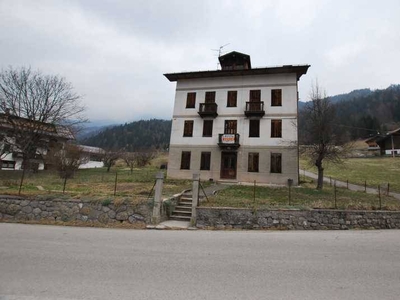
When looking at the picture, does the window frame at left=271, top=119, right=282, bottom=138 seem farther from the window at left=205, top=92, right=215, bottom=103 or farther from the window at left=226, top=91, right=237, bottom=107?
the window at left=205, top=92, right=215, bottom=103

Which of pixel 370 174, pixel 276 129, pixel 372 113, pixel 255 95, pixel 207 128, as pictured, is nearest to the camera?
pixel 276 129

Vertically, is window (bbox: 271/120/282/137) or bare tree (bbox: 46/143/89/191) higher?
window (bbox: 271/120/282/137)

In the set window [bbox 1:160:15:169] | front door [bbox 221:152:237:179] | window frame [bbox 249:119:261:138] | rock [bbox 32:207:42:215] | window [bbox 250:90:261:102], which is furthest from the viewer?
window [bbox 1:160:15:169]

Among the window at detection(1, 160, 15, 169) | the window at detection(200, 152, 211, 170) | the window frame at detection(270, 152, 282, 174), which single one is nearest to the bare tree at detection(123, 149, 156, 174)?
the window at detection(1, 160, 15, 169)

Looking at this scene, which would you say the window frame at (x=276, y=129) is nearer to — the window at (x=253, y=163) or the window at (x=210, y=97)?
the window at (x=253, y=163)

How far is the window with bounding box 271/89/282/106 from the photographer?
23969mm

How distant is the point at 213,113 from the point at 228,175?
652 centimetres

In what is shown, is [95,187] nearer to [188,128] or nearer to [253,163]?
[188,128]

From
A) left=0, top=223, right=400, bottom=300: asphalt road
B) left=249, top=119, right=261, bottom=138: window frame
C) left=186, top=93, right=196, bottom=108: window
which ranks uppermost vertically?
left=186, top=93, right=196, bottom=108: window

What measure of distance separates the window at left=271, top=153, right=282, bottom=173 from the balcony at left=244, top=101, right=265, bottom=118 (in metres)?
4.22

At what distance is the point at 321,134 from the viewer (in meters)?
20.5

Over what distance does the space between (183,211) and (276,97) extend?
16.9m

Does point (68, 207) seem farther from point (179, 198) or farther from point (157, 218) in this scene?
point (179, 198)

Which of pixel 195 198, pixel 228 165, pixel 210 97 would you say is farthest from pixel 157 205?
pixel 210 97
